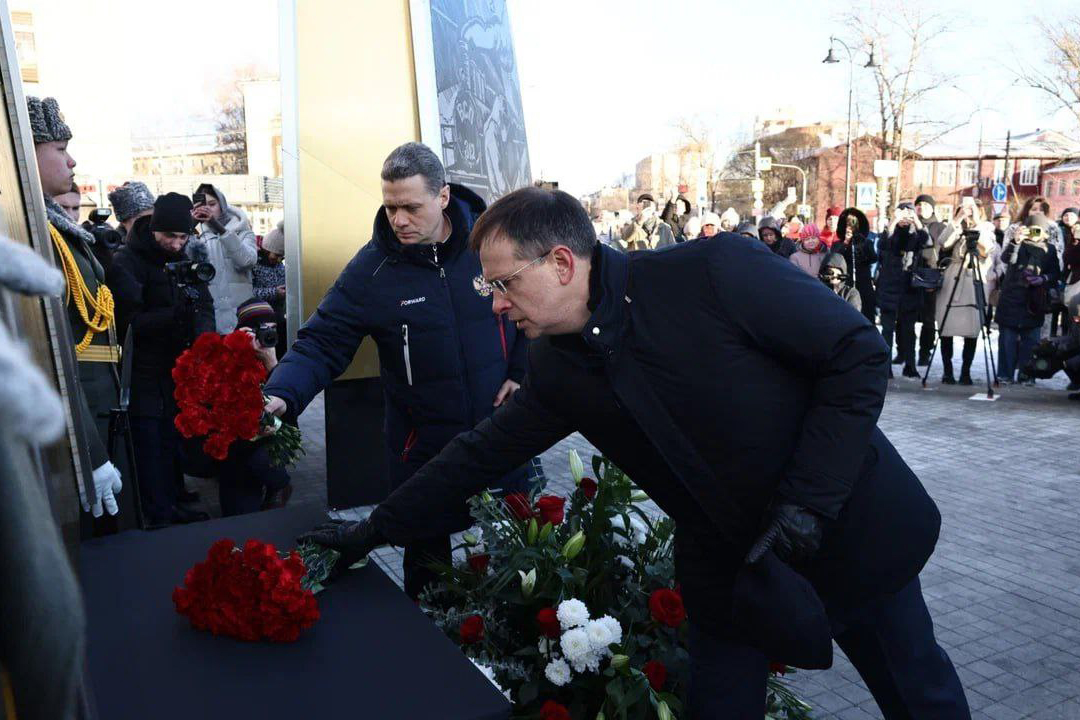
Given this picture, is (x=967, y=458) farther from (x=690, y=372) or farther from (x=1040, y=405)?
(x=690, y=372)

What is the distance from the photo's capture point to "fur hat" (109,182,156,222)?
663 cm

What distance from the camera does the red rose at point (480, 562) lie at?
10.8 feet

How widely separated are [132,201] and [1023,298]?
9446 millimetres

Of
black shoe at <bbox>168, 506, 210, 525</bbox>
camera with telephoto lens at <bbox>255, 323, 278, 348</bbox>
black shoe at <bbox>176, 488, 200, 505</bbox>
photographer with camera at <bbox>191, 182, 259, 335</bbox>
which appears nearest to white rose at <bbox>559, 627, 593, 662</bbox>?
camera with telephoto lens at <bbox>255, 323, 278, 348</bbox>

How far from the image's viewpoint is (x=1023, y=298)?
36.1 ft

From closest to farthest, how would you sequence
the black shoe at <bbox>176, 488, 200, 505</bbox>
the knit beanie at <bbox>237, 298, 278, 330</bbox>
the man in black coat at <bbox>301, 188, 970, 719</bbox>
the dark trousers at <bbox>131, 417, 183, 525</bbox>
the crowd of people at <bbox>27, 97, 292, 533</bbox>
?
the man in black coat at <bbox>301, 188, 970, 719</bbox> → the crowd of people at <bbox>27, 97, 292, 533</bbox> → the knit beanie at <bbox>237, 298, 278, 330</bbox> → the dark trousers at <bbox>131, 417, 183, 525</bbox> → the black shoe at <bbox>176, 488, 200, 505</bbox>

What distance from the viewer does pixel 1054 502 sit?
658 centimetres

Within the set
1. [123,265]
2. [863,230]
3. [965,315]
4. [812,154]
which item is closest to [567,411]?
[123,265]

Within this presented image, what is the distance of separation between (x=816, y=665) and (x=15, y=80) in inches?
103

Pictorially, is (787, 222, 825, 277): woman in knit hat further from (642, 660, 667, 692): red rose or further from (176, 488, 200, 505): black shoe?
(642, 660, 667, 692): red rose

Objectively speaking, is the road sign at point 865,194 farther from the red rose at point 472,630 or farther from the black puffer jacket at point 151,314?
the red rose at point 472,630

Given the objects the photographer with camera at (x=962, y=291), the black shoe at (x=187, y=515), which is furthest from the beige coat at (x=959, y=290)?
the black shoe at (x=187, y=515)

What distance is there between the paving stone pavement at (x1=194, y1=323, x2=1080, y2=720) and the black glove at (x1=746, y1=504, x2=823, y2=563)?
6.14 ft

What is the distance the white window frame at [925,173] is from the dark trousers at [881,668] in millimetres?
93884
